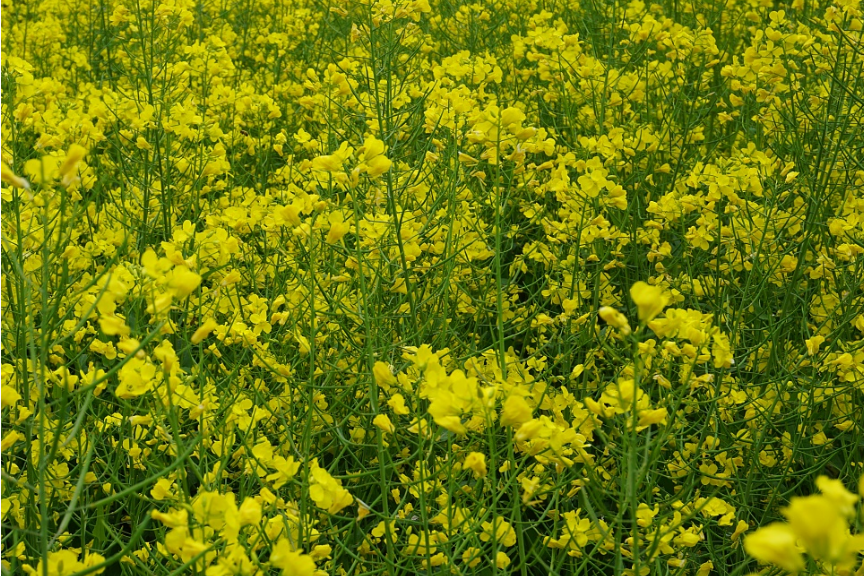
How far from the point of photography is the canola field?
158 centimetres

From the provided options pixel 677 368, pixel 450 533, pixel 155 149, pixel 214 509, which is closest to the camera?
pixel 214 509

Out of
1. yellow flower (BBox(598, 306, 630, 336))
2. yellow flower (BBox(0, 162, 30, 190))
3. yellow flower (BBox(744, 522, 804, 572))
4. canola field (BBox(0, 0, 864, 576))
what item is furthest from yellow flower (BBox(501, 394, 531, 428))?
yellow flower (BBox(0, 162, 30, 190))

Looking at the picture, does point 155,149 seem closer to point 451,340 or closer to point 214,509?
point 451,340

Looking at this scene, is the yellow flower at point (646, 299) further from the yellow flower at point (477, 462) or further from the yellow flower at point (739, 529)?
the yellow flower at point (739, 529)

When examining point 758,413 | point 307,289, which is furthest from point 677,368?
point 307,289

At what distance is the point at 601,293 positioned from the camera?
3.13m

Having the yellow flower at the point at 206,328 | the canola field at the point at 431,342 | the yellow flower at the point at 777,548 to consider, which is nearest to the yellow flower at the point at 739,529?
the canola field at the point at 431,342

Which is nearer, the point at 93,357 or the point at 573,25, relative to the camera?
the point at 93,357

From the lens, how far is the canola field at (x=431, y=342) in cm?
158

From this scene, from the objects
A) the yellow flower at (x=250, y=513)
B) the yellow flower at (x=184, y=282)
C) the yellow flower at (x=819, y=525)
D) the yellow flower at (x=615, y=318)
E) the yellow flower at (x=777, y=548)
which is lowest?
the yellow flower at (x=250, y=513)

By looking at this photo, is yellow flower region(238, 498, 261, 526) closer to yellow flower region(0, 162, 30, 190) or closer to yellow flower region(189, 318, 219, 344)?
yellow flower region(189, 318, 219, 344)

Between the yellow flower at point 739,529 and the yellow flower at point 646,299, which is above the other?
the yellow flower at point 646,299

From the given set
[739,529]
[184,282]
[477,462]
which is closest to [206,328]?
[184,282]

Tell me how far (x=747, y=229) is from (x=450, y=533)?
1.59 meters
